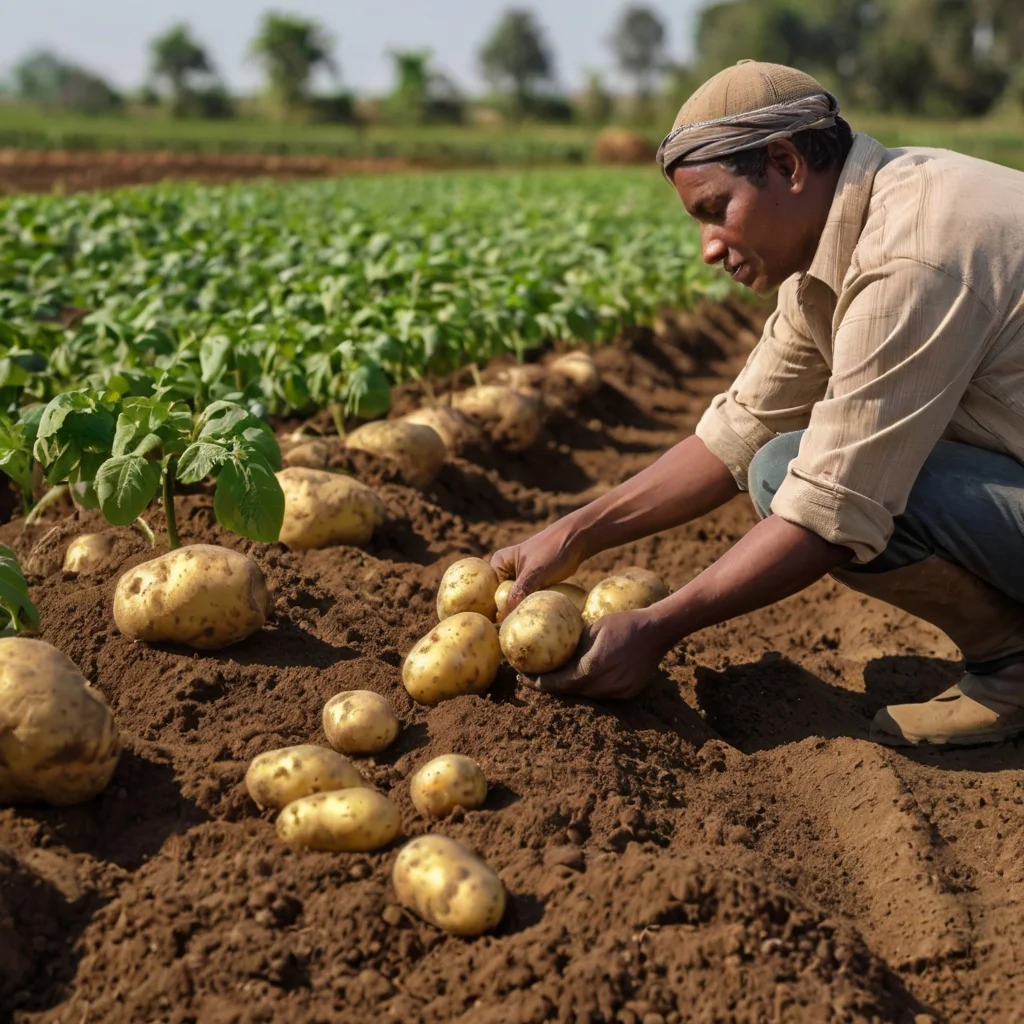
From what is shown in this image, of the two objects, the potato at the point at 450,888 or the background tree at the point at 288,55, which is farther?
the background tree at the point at 288,55

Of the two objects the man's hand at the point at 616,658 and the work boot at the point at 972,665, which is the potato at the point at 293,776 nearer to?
the man's hand at the point at 616,658

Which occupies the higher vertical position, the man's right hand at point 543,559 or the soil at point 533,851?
the man's right hand at point 543,559

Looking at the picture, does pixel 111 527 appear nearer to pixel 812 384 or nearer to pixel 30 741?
pixel 30 741

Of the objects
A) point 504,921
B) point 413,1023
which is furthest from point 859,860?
point 413,1023

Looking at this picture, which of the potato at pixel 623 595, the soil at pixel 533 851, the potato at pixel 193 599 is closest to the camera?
the soil at pixel 533 851

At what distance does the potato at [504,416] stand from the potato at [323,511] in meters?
1.66

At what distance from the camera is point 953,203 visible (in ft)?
9.46

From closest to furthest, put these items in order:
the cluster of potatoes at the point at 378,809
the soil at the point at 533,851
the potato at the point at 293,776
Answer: the soil at the point at 533,851, the cluster of potatoes at the point at 378,809, the potato at the point at 293,776

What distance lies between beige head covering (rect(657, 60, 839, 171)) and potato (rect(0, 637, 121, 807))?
1820 mm

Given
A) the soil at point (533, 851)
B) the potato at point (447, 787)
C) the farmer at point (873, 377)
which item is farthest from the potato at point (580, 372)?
the potato at point (447, 787)

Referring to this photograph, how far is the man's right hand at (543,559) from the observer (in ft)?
11.4

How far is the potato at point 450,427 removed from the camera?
5.55 metres

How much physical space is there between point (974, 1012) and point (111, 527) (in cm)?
291

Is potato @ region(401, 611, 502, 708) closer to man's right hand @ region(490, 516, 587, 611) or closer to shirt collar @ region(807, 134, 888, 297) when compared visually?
man's right hand @ region(490, 516, 587, 611)
